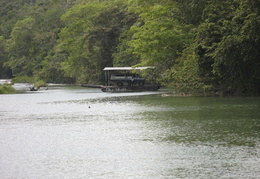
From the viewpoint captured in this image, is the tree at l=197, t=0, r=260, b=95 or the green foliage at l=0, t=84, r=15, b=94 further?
the green foliage at l=0, t=84, r=15, b=94

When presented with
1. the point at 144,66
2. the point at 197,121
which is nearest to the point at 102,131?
the point at 197,121

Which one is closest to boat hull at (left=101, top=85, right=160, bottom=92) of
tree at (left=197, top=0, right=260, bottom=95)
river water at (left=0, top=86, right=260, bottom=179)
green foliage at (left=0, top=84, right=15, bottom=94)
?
green foliage at (left=0, top=84, right=15, bottom=94)

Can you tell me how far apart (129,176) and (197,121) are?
1180 centimetres

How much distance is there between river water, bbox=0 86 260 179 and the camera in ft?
42.4

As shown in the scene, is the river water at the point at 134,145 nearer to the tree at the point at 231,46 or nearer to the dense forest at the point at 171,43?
the tree at the point at 231,46

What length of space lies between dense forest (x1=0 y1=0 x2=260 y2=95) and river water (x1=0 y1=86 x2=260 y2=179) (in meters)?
9.36

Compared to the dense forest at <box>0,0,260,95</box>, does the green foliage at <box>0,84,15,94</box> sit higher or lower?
lower

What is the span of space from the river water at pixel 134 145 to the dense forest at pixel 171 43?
368 inches

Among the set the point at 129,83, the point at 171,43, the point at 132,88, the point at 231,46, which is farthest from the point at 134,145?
the point at 129,83

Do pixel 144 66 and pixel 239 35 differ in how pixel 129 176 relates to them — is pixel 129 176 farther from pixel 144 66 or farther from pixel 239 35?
pixel 144 66

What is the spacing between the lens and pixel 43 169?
1339cm

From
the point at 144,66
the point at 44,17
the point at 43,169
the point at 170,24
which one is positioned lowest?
the point at 43,169

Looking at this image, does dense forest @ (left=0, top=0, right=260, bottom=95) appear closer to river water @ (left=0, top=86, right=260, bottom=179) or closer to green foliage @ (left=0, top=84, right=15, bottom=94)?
river water @ (left=0, top=86, right=260, bottom=179)

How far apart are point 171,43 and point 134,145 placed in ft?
109
